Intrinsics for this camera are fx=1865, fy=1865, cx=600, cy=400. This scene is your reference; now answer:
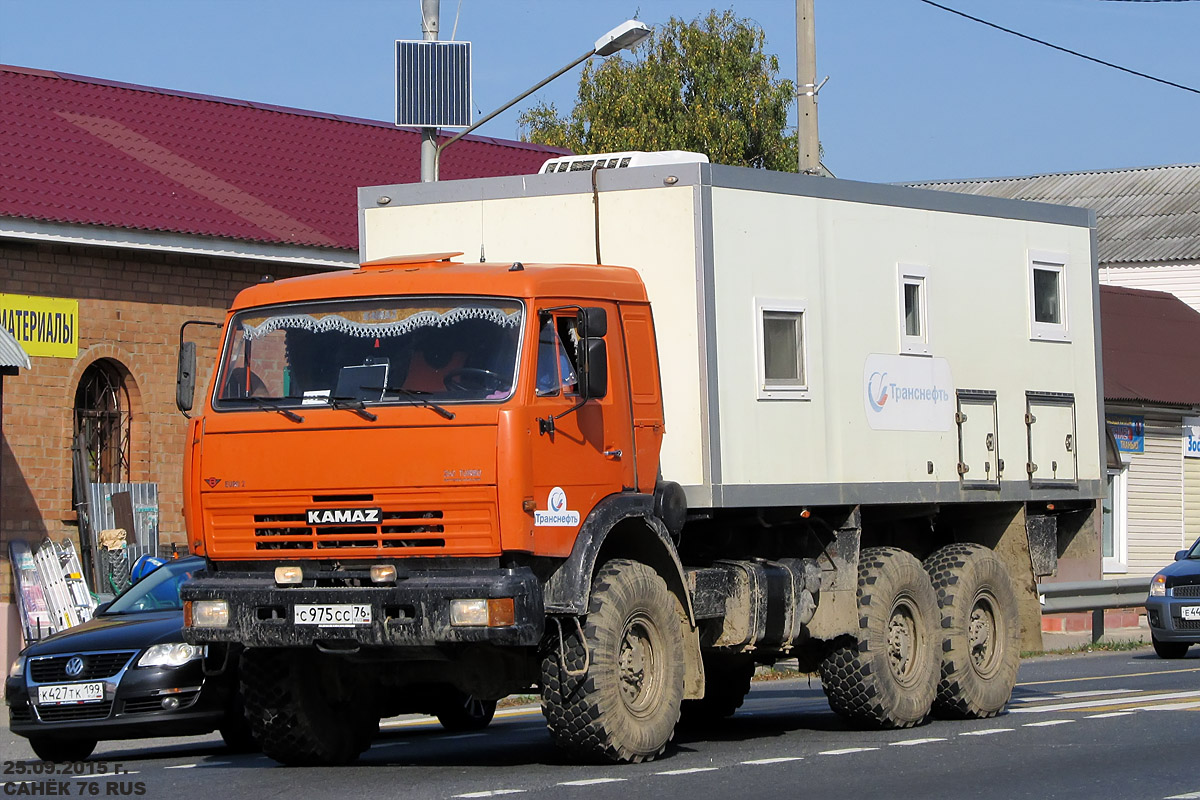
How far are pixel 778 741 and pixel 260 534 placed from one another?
13.4 feet

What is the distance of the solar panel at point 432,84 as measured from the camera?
62.3 ft

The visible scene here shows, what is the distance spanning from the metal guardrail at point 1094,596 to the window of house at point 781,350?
12.1m

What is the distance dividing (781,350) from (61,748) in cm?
572

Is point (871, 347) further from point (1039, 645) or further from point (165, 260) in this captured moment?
point (165, 260)

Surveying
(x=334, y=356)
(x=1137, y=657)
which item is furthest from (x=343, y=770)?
(x=1137, y=657)

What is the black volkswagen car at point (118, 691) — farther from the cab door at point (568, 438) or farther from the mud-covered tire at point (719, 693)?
the mud-covered tire at point (719, 693)

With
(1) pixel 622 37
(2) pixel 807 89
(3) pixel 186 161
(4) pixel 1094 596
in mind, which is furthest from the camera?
(4) pixel 1094 596

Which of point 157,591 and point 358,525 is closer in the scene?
point 358,525

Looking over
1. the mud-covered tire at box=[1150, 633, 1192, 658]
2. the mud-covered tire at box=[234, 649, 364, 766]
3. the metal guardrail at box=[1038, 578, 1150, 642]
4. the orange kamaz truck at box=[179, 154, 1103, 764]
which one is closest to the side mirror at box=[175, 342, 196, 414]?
the orange kamaz truck at box=[179, 154, 1103, 764]

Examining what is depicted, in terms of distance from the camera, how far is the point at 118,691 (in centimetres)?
1258

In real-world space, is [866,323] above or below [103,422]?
above

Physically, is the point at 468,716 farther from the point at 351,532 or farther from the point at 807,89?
the point at 807,89

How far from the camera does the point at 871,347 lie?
43.2ft

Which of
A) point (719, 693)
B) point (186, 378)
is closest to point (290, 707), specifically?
point (186, 378)
